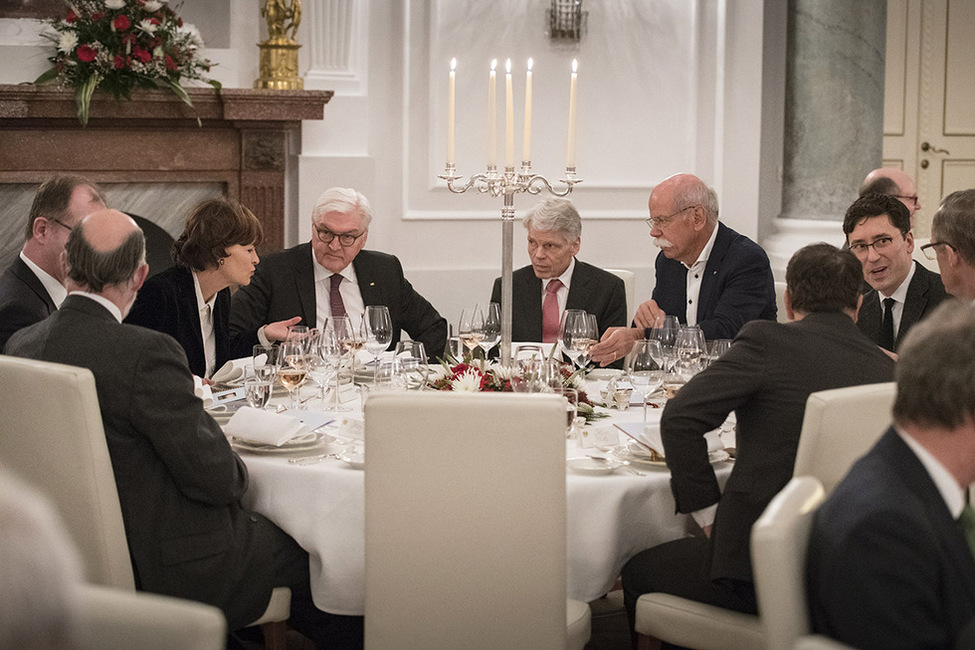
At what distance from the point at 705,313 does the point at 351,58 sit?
2.71 m

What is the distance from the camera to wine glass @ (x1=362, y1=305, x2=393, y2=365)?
139 inches

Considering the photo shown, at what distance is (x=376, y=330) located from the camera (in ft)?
11.6

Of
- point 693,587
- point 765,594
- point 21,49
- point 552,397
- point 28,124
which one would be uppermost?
point 21,49

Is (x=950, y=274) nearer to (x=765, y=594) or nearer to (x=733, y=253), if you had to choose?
(x=733, y=253)

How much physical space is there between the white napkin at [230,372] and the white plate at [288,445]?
69 cm

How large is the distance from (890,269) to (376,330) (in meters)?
1.76

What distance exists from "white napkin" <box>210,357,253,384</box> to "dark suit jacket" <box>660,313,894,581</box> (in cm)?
154

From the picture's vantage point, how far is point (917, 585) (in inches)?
56.9

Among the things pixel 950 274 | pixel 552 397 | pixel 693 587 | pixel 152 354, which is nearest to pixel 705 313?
pixel 950 274

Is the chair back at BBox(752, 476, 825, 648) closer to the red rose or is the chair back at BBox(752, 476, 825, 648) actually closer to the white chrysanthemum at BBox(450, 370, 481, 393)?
the white chrysanthemum at BBox(450, 370, 481, 393)

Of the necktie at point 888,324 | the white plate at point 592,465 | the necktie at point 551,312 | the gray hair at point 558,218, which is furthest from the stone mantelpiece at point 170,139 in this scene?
the white plate at point 592,465

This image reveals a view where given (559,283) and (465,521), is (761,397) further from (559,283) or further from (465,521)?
(559,283)

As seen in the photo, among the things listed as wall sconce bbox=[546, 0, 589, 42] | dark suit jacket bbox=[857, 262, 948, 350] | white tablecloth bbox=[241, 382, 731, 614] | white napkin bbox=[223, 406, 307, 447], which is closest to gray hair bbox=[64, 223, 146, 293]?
white napkin bbox=[223, 406, 307, 447]

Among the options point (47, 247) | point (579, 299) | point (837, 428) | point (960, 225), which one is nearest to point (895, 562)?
point (837, 428)
